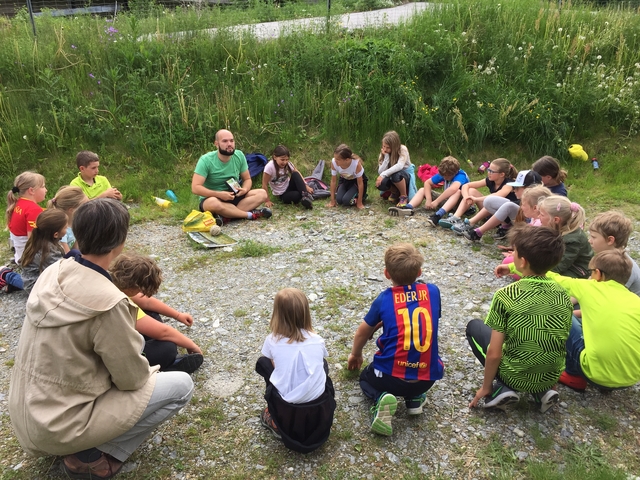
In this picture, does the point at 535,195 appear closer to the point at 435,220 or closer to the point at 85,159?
the point at 435,220

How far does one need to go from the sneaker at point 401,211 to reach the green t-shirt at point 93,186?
445cm

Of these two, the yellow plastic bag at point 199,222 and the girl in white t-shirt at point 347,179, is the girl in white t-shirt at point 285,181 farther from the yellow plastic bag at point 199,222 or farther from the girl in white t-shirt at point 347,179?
the yellow plastic bag at point 199,222

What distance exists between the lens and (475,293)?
5590mm

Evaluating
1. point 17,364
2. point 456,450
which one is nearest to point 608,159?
point 456,450

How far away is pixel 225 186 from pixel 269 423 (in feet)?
16.1

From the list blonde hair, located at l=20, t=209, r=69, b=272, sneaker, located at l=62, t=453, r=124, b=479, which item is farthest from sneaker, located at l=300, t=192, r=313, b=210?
sneaker, located at l=62, t=453, r=124, b=479

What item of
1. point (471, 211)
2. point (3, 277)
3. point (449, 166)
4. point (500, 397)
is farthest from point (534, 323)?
point (3, 277)

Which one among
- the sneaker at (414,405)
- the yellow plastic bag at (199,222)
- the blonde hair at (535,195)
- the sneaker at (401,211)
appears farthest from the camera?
the sneaker at (401,211)

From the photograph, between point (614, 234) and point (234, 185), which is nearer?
point (614, 234)

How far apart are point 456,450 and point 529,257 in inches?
59.1

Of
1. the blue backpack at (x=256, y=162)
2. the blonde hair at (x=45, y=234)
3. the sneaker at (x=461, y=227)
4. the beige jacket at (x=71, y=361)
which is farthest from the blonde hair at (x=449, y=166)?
the beige jacket at (x=71, y=361)

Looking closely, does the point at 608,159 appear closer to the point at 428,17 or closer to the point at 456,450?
the point at 428,17

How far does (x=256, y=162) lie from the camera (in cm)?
895

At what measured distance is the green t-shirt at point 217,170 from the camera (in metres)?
7.62
